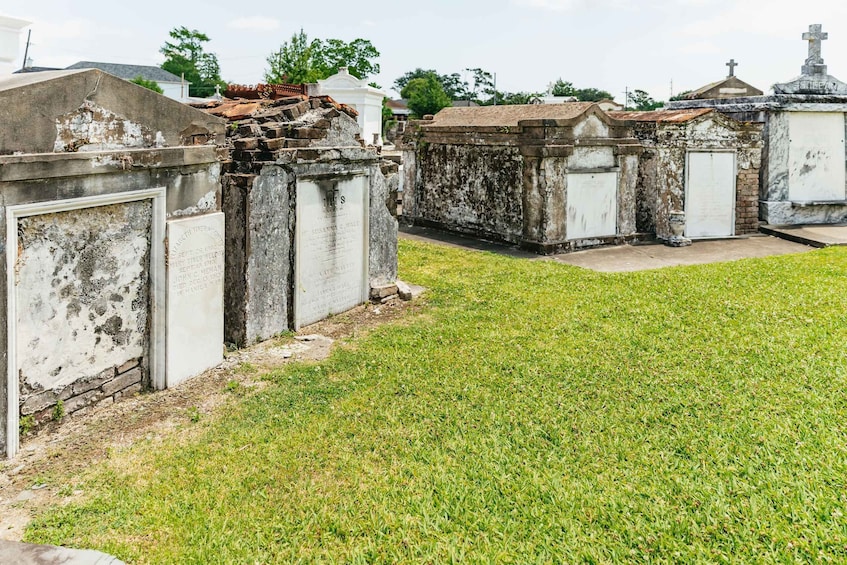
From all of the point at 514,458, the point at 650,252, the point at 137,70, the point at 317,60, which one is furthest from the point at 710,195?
the point at 137,70

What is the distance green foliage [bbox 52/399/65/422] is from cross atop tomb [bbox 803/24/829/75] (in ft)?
57.4

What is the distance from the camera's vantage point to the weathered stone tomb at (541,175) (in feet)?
41.2

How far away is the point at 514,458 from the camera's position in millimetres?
4480

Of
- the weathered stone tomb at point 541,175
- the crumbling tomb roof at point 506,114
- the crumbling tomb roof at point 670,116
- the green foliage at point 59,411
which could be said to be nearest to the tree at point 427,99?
the crumbling tomb roof at point 506,114

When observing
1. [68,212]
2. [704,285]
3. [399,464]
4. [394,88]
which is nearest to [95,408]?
[68,212]

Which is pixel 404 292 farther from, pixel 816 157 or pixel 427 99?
pixel 427 99

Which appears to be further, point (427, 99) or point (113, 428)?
point (427, 99)

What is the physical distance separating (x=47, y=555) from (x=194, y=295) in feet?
9.50

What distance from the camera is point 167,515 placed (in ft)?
12.4

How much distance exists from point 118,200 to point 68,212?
0.41 m

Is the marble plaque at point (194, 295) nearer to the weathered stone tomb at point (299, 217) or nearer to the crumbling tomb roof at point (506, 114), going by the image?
the weathered stone tomb at point (299, 217)

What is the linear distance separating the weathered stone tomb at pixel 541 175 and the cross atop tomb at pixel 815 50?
615 centimetres

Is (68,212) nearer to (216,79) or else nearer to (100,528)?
(100,528)

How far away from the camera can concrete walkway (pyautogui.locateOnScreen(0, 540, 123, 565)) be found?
317 cm
